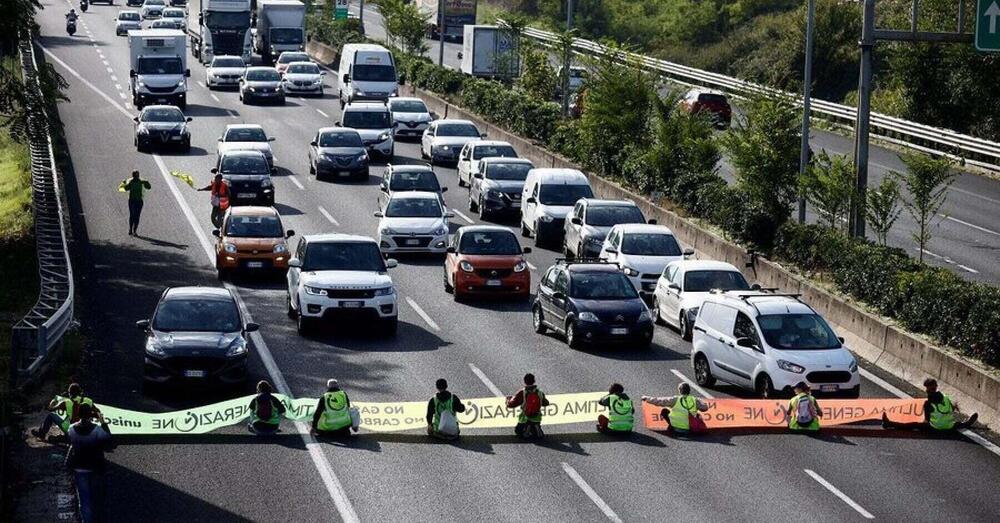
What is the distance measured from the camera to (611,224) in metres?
38.9

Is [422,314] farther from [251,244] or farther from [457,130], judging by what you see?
[457,130]

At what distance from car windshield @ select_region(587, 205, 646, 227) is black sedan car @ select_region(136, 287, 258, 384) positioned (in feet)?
44.9

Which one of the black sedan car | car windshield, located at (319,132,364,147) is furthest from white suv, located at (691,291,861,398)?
car windshield, located at (319,132,364,147)

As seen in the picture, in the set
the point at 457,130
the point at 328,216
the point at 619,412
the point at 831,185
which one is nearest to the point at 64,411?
the point at 619,412

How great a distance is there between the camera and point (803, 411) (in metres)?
24.5

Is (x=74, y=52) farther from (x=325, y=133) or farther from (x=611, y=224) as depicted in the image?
(x=611, y=224)

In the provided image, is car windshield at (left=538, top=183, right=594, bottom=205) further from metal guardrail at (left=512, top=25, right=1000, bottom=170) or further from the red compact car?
the red compact car

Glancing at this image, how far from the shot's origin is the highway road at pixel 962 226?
3941 centimetres

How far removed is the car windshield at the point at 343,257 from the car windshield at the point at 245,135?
1957 cm

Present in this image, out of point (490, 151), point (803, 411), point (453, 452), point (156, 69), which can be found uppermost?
point (156, 69)

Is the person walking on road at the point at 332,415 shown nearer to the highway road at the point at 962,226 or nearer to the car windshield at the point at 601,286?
the car windshield at the point at 601,286

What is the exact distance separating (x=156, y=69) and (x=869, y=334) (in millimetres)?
40814

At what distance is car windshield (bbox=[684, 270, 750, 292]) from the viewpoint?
107ft

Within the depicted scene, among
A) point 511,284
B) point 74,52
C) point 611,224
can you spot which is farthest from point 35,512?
point 74,52
